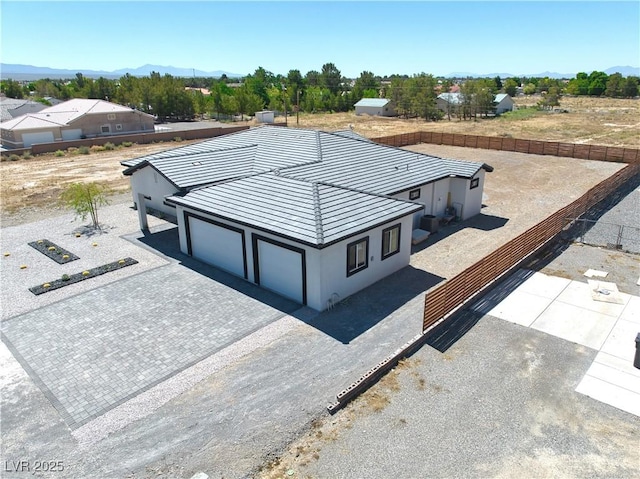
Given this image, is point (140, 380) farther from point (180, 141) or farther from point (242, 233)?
point (180, 141)

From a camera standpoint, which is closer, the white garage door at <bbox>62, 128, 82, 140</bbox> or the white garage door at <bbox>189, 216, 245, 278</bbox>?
the white garage door at <bbox>189, 216, 245, 278</bbox>

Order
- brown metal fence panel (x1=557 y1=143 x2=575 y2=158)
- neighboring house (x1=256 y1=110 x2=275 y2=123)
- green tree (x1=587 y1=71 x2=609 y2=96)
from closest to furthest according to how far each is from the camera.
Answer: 1. brown metal fence panel (x1=557 y1=143 x2=575 y2=158)
2. neighboring house (x1=256 y1=110 x2=275 y2=123)
3. green tree (x1=587 y1=71 x2=609 y2=96)

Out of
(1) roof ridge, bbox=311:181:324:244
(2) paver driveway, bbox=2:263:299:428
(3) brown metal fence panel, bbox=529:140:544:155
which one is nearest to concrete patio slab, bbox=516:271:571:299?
(1) roof ridge, bbox=311:181:324:244

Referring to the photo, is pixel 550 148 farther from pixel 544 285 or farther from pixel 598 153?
pixel 544 285

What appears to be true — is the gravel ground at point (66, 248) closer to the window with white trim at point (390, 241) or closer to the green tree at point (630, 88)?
the window with white trim at point (390, 241)

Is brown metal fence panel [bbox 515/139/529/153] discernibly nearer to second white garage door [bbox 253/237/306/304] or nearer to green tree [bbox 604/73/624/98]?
second white garage door [bbox 253/237/306/304]
